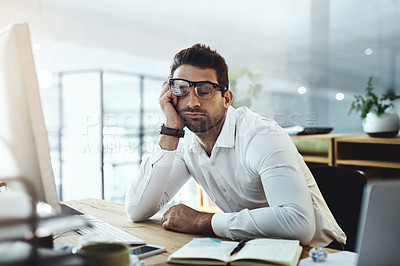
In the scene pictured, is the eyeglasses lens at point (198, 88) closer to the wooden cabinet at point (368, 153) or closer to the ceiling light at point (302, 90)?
the wooden cabinet at point (368, 153)

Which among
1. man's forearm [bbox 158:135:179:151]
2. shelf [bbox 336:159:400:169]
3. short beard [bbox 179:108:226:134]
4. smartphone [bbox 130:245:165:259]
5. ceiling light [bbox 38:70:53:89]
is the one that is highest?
ceiling light [bbox 38:70:53:89]

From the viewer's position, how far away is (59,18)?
453cm

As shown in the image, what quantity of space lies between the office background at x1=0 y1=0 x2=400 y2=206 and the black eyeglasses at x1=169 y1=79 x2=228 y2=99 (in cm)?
136

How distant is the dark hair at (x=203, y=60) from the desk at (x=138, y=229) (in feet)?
2.20

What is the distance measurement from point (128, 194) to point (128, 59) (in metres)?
4.02

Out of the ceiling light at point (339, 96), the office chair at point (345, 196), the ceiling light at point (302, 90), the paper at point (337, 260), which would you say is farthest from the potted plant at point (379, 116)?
the paper at point (337, 260)

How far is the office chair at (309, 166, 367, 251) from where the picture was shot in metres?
1.59

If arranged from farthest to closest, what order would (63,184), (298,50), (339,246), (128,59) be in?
(63,184) → (128,59) → (298,50) → (339,246)

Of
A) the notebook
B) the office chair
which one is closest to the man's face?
the office chair

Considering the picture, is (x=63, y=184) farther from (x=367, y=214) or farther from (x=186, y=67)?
(x=367, y=214)

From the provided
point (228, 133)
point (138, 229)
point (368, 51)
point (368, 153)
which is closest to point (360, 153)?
point (368, 153)

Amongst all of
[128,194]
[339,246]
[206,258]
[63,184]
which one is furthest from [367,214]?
[63,184]

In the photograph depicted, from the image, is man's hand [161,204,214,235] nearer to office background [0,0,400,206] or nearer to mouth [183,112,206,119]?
mouth [183,112,206,119]

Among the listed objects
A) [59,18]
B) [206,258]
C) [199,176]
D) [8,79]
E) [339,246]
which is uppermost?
[59,18]
